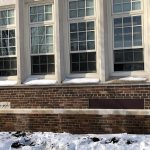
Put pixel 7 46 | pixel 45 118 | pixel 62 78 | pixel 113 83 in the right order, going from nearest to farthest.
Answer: pixel 45 118 < pixel 113 83 < pixel 62 78 < pixel 7 46

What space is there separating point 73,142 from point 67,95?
365cm

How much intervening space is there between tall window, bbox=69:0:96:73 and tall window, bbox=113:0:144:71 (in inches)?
29.6

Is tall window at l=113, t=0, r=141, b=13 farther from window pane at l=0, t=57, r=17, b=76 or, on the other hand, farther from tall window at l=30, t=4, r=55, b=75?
window pane at l=0, t=57, r=17, b=76

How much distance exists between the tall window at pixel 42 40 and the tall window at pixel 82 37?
702mm

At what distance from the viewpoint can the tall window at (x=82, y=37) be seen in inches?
506

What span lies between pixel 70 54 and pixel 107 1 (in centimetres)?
206

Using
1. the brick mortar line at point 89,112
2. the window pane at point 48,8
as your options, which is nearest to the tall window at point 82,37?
the window pane at point 48,8

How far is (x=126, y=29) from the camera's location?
1241 centimetres

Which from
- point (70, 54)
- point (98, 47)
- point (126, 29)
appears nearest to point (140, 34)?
point (126, 29)

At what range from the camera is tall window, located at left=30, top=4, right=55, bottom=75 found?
1341 cm

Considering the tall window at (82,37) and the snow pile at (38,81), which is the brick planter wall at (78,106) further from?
the tall window at (82,37)

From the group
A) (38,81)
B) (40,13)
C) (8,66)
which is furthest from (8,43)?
(38,81)

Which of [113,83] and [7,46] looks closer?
[113,83]

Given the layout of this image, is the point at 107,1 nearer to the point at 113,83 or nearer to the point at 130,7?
the point at 130,7
